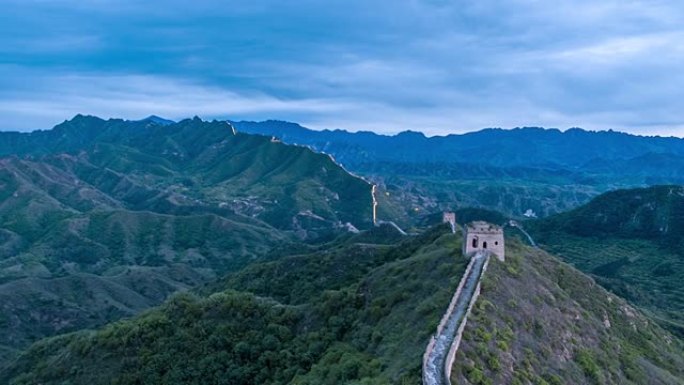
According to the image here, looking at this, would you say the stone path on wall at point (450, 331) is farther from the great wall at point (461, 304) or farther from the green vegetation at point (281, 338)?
the green vegetation at point (281, 338)

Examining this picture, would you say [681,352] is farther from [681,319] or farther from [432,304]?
[681,319]

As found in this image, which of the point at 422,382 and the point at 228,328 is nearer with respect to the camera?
the point at 422,382

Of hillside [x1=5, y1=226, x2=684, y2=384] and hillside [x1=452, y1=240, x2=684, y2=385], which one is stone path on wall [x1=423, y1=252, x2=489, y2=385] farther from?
hillside [x1=5, y1=226, x2=684, y2=384]

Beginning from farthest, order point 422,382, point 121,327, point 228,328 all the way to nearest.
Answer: point 121,327 → point 228,328 → point 422,382

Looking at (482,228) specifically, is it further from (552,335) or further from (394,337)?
(394,337)

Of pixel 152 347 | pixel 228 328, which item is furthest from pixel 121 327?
pixel 228 328

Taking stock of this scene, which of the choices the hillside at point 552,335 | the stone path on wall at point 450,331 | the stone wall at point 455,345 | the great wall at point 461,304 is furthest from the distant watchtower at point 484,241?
the stone wall at point 455,345

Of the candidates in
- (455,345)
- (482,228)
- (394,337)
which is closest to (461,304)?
(394,337)
